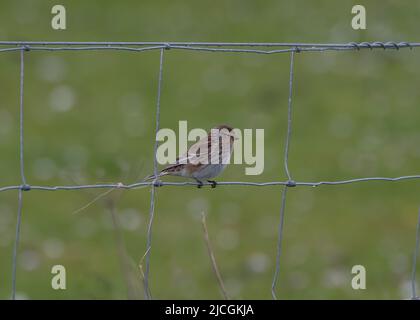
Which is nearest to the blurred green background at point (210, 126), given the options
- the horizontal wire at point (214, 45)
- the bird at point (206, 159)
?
the bird at point (206, 159)

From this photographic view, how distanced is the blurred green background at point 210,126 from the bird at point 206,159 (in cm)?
34

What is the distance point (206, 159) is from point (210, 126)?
4877mm

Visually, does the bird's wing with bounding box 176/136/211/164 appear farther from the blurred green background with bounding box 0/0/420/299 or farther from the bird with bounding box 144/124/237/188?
the blurred green background with bounding box 0/0/420/299

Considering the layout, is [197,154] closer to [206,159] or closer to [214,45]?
[206,159]

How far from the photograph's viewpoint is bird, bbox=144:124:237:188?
470 cm

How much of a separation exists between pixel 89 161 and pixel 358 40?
14.3 feet

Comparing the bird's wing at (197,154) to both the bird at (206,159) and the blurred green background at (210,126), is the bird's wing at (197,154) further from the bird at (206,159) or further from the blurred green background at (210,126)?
the blurred green background at (210,126)

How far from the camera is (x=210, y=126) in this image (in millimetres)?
9562

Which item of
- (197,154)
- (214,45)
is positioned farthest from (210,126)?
(214,45)

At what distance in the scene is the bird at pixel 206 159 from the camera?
4.70m

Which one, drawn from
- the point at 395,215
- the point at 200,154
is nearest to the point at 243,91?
the point at 395,215

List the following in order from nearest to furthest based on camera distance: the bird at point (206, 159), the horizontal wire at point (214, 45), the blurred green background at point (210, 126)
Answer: the horizontal wire at point (214, 45) → the bird at point (206, 159) → the blurred green background at point (210, 126)

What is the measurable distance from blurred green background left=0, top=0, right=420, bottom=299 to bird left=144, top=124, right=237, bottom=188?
341 mm

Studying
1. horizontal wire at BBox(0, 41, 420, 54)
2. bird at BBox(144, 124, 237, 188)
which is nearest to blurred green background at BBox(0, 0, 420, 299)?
bird at BBox(144, 124, 237, 188)
